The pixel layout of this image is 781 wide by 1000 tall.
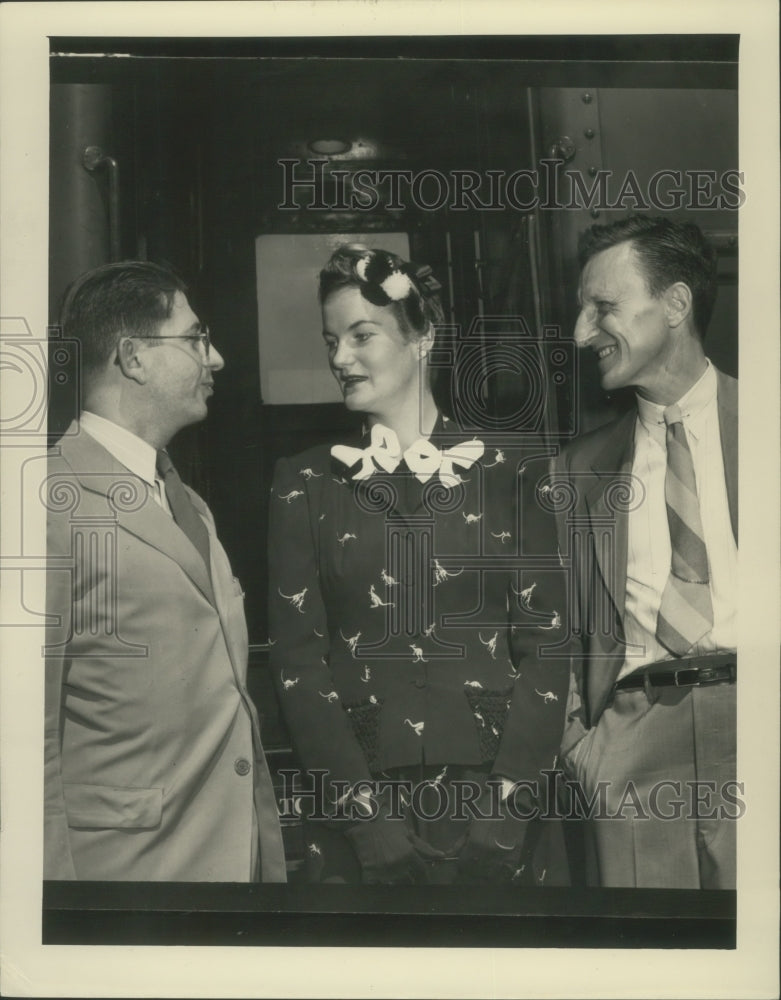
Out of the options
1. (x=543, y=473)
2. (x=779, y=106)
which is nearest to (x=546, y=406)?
(x=543, y=473)

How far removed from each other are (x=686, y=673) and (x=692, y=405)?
730 millimetres

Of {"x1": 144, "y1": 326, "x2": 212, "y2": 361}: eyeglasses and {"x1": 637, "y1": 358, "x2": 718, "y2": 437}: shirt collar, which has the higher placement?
{"x1": 144, "y1": 326, "x2": 212, "y2": 361}: eyeglasses

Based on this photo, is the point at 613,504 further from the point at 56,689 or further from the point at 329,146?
the point at 56,689

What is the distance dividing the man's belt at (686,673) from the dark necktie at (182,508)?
1.18 metres

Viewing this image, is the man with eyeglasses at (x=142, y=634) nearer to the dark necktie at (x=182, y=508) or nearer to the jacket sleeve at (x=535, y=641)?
the dark necktie at (x=182, y=508)

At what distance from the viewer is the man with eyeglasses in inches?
116

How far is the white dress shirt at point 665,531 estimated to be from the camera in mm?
2971

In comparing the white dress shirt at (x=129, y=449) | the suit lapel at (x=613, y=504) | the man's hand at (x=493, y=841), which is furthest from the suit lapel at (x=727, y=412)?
the white dress shirt at (x=129, y=449)

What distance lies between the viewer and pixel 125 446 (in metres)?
2.99

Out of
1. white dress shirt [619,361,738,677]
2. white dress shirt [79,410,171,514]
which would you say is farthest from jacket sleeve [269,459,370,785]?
→ white dress shirt [619,361,738,677]

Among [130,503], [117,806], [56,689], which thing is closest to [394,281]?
[130,503]

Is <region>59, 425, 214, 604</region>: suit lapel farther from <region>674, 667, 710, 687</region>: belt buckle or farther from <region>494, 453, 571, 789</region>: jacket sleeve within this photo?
<region>674, 667, 710, 687</region>: belt buckle

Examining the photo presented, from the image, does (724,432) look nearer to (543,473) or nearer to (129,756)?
(543,473)

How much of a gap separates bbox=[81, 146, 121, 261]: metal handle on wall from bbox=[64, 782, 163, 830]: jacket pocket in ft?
4.70
